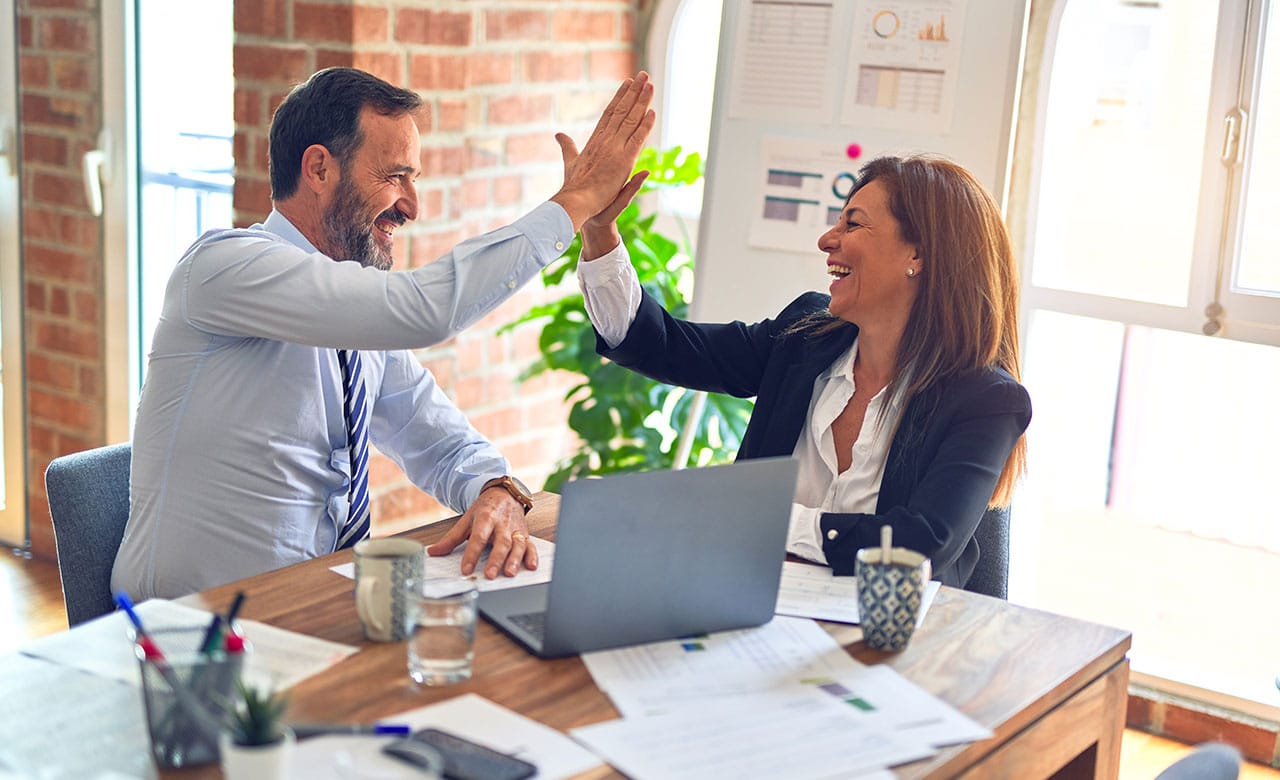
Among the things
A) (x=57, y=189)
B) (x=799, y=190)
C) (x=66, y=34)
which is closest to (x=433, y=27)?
(x=799, y=190)

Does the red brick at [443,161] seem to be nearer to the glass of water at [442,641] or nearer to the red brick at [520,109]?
the red brick at [520,109]

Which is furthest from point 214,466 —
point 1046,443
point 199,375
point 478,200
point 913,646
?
point 1046,443

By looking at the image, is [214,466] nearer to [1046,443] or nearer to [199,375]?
[199,375]

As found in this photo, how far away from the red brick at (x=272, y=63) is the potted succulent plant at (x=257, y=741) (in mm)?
2162

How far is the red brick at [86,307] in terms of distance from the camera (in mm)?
3639

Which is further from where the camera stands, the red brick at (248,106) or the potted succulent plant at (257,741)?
the red brick at (248,106)

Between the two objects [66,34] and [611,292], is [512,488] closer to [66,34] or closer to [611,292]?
[611,292]

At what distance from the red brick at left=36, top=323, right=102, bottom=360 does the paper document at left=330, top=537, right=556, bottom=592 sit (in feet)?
7.35

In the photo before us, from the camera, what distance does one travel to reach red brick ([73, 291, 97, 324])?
11.9 ft

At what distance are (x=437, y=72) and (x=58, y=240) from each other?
1254 millimetres

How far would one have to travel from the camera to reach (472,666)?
1.42 meters

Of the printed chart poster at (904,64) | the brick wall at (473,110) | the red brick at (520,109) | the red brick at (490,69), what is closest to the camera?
the printed chart poster at (904,64)

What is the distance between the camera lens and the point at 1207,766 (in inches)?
47.6

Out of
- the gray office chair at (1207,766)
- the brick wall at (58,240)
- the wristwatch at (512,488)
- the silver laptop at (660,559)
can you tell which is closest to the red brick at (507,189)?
the brick wall at (58,240)
